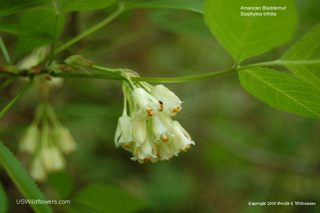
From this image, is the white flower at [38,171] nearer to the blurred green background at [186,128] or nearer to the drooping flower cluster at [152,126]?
the blurred green background at [186,128]

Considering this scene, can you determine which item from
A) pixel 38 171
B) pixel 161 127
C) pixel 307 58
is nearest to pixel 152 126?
pixel 161 127

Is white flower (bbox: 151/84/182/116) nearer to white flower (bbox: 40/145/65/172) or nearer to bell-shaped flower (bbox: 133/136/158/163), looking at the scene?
bell-shaped flower (bbox: 133/136/158/163)

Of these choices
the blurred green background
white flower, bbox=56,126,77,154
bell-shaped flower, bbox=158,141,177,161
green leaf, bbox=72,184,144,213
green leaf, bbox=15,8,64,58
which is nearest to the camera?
bell-shaped flower, bbox=158,141,177,161

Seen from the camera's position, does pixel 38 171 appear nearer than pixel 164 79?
No

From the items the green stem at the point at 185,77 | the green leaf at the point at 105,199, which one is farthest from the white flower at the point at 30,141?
the green stem at the point at 185,77

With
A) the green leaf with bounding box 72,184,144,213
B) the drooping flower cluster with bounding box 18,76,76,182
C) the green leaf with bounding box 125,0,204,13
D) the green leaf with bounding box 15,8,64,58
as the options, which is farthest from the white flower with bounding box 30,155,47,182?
the green leaf with bounding box 125,0,204,13

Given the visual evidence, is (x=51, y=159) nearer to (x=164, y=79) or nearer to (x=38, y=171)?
(x=38, y=171)
